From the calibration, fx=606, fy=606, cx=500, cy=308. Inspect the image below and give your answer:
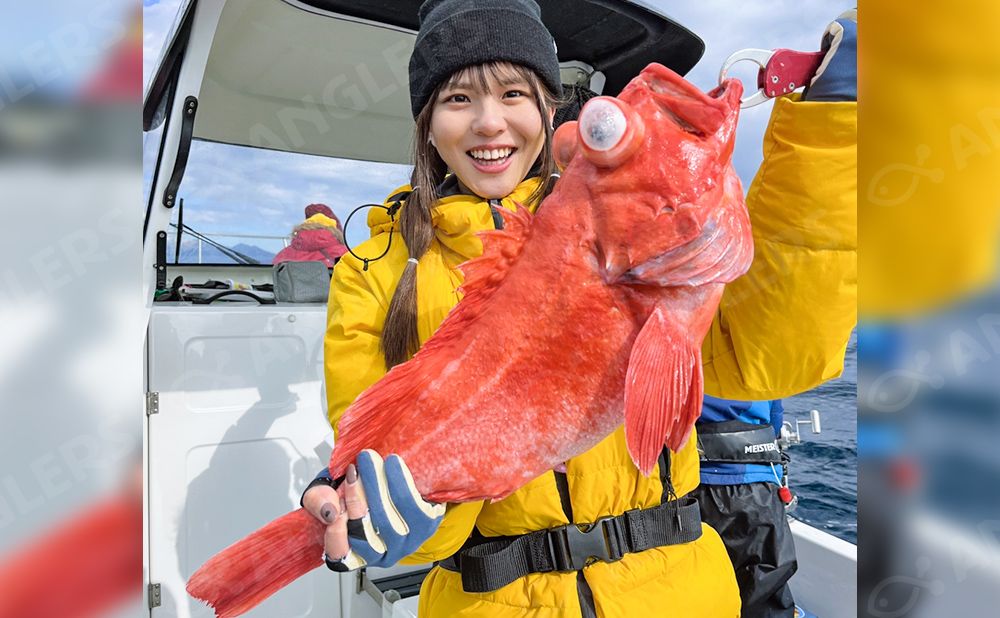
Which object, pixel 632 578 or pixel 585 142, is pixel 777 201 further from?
pixel 632 578

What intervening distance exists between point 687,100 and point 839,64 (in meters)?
0.27

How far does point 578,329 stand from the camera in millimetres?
1178

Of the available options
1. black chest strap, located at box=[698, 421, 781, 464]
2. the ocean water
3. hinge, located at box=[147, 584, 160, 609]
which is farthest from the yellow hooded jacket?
the ocean water

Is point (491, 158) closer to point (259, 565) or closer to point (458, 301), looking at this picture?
point (458, 301)

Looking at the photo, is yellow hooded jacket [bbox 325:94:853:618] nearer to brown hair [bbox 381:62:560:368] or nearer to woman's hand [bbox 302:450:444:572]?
brown hair [bbox 381:62:560:368]

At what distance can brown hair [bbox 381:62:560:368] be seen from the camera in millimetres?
1566

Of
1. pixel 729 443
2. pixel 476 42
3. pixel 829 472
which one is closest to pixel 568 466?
pixel 476 42

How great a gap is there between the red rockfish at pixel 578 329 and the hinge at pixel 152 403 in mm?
2045

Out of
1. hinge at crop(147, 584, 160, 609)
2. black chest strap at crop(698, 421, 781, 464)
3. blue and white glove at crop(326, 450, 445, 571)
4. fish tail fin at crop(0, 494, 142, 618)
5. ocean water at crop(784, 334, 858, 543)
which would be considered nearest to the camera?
fish tail fin at crop(0, 494, 142, 618)

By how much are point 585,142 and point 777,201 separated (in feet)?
1.66

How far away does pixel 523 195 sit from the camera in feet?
5.63

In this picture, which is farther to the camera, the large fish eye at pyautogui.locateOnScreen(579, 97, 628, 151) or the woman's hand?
the woman's hand

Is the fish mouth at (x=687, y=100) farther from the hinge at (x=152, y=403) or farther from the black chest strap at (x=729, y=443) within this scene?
the hinge at (x=152, y=403)

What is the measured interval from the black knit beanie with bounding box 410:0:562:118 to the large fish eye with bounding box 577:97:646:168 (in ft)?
2.36
